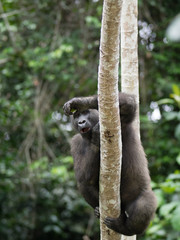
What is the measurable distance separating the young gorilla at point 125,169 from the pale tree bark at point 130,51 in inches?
12.3

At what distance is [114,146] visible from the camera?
331 cm

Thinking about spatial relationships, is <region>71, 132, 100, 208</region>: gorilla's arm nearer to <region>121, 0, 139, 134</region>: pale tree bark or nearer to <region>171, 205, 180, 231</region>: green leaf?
<region>121, 0, 139, 134</region>: pale tree bark

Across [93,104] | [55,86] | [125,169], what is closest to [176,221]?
[125,169]

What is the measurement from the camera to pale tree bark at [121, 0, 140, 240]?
4.32 meters

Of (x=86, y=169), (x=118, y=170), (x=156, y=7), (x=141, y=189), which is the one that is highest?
(x=156, y=7)

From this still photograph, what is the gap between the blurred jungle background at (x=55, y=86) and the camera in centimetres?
859

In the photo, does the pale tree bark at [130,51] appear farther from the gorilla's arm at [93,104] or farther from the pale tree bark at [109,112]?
the pale tree bark at [109,112]

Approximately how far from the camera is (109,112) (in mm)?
3172

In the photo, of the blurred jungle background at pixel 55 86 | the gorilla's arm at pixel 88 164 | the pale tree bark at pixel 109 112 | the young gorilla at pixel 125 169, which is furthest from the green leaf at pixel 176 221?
the blurred jungle background at pixel 55 86

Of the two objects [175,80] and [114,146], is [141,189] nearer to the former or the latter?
[114,146]

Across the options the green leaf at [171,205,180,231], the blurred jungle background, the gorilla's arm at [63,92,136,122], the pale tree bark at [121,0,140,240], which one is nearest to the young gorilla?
the gorilla's arm at [63,92,136,122]

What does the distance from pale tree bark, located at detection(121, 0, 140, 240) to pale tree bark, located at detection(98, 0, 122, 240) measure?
1044 mm

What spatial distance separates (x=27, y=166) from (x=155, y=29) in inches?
191

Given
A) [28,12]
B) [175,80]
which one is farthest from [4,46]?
[175,80]
